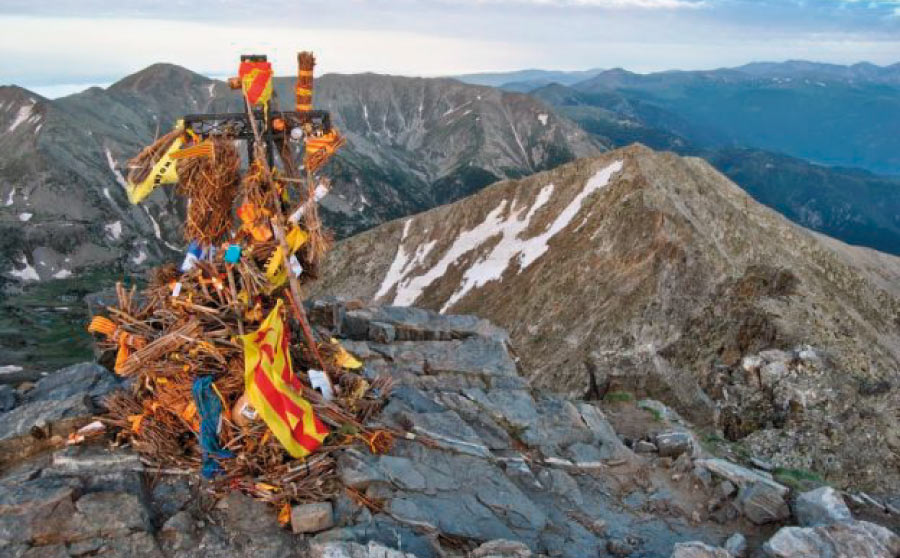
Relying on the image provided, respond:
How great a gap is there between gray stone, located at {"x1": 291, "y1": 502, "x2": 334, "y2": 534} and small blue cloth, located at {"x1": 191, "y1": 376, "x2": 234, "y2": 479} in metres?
1.47

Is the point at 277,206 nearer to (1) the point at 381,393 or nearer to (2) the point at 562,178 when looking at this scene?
(1) the point at 381,393

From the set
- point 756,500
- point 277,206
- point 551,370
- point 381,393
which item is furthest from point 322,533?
point 551,370

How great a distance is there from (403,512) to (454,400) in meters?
4.89

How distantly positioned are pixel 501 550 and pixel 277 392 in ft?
13.3

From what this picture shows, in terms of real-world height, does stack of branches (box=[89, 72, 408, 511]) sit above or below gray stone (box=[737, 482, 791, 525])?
above

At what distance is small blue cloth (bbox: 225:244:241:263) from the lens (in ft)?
31.1

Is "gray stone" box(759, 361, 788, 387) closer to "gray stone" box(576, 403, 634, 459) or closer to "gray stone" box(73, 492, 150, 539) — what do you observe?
"gray stone" box(576, 403, 634, 459)

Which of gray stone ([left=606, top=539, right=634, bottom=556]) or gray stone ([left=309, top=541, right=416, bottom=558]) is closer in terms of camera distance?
gray stone ([left=309, top=541, right=416, bottom=558])

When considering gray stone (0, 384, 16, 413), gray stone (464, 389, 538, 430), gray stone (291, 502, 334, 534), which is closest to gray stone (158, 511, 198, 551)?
gray stone (291, 502, 334, 534)

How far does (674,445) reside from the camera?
14.8m

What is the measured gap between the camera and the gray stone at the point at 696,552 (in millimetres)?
9234

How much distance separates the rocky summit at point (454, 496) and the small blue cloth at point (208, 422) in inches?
17.3

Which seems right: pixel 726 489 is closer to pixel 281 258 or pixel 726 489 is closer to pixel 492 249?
pixel 281 258

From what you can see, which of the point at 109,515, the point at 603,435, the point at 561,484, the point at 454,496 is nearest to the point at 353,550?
the point at 454,496
